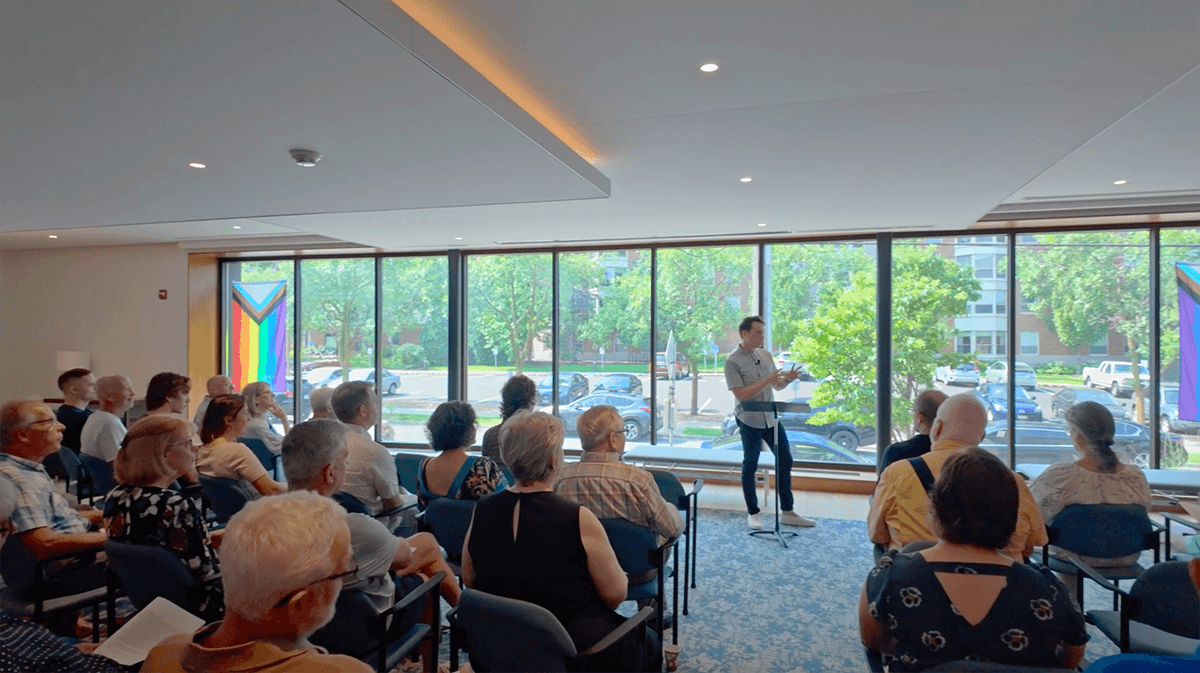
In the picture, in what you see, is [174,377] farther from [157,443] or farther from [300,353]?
[300,353]

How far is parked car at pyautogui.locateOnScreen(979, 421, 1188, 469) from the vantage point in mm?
5812

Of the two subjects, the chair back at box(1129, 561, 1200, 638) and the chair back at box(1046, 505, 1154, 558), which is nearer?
the chair back at box(1129, 561, 1200, 638)

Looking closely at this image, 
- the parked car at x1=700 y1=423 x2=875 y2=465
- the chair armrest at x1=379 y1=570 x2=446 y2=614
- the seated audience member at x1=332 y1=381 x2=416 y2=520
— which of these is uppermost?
the seated audience member at x1=332 y1=381 x2=416 y2=520

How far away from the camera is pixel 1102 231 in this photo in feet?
19.7

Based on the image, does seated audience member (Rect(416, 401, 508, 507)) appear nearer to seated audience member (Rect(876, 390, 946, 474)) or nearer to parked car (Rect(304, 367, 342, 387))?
seated audience member (Rect(876, 390, 946, 474))

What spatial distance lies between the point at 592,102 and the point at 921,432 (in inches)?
95.3

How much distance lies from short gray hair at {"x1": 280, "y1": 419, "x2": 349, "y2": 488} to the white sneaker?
3958 mm

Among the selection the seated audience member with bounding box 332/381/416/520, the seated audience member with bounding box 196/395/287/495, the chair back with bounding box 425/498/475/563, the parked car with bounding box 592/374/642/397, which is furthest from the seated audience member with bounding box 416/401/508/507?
the parked car with bounding box 592/374/642/397

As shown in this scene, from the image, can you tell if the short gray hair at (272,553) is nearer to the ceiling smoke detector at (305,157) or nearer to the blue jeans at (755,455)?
the ceiling smoke detector at (305,157)

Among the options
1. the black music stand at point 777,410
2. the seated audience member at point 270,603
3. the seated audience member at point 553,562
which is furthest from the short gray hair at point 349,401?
the black music stand at point 777,410

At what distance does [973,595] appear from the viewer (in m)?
1.49

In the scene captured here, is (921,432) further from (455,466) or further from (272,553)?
(272,553)

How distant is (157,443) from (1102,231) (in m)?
7.58

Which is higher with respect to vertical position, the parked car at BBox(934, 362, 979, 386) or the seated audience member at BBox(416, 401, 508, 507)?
the parked car at BBox(934, 362, 979, 386)
